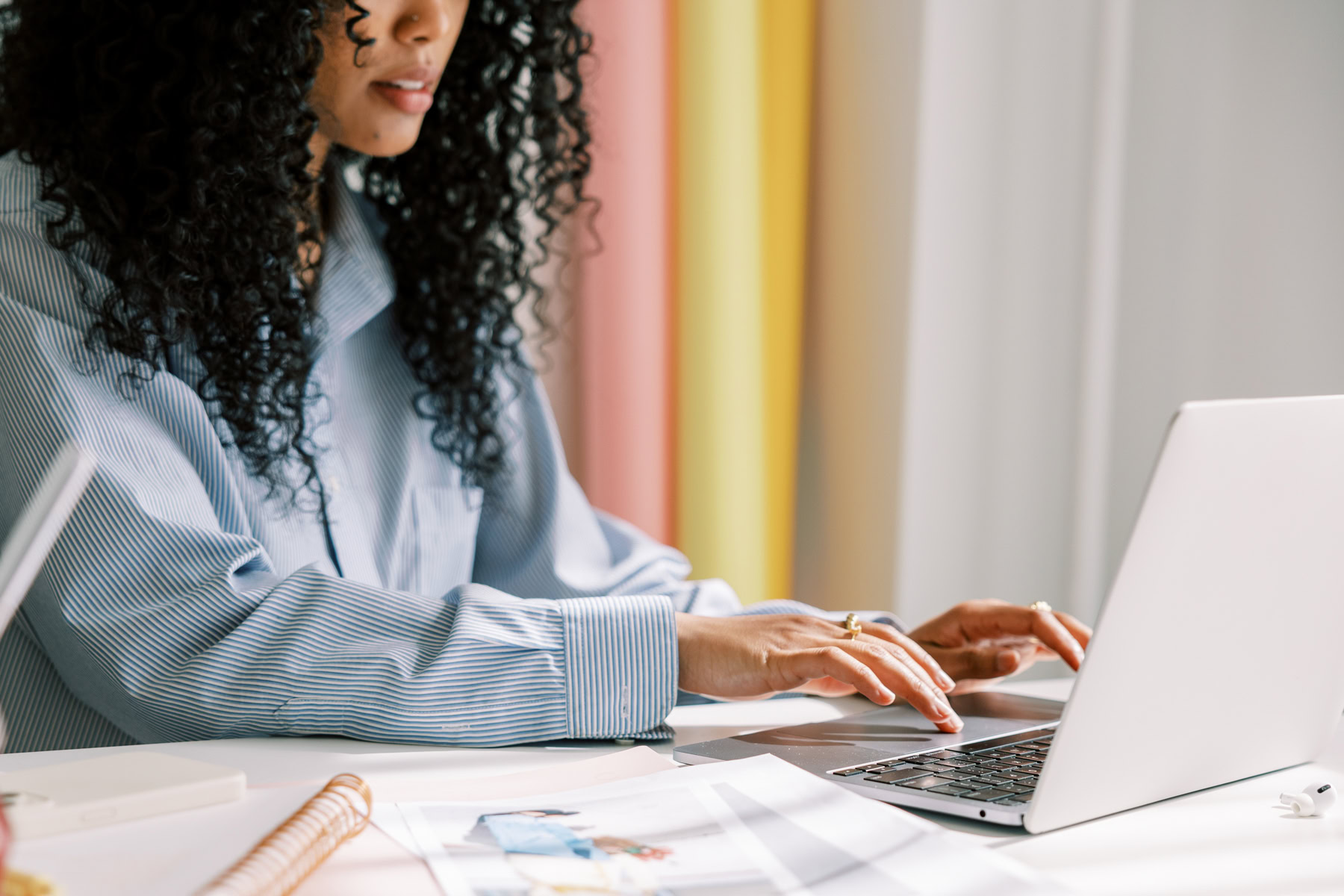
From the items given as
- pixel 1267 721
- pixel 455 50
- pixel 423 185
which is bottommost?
pixel 1267 721

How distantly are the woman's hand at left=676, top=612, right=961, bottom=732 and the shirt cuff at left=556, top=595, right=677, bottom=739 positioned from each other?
2 centimetres

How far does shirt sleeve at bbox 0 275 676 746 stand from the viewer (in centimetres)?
76

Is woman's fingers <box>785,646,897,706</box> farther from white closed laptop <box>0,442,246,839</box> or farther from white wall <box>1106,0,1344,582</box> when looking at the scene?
white wall <box>1106,0,1344,582</box>

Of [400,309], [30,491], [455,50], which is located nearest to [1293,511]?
[30,491]

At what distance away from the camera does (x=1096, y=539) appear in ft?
4.57

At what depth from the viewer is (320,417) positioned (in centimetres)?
111

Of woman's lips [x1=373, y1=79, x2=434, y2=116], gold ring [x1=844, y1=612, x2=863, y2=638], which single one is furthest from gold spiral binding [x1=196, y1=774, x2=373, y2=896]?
woman's lips [x1=373, y1=79, x2=434, y2=116]

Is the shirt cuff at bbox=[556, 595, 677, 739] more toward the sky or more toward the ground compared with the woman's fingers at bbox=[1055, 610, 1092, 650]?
more toward the sky

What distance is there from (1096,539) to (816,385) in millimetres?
427

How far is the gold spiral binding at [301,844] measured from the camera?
43 cm

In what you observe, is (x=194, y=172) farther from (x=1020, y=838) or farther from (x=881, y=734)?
(x=1020, y=838)

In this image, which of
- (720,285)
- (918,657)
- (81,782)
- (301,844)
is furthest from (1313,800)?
(720,285)

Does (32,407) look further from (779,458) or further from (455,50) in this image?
(779,458)

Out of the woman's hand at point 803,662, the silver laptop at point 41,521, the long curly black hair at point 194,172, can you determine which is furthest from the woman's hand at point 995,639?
the silver laptop at point 41,521
